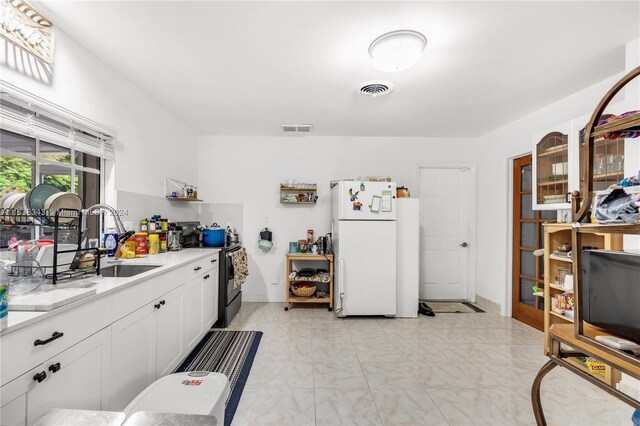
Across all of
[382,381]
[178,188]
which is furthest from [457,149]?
[178,188]

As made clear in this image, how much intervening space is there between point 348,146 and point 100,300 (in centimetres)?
357

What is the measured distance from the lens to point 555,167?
2521 mm

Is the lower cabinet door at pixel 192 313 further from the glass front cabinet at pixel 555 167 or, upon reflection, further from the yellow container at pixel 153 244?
the glass front cabinet at pixel 555 167

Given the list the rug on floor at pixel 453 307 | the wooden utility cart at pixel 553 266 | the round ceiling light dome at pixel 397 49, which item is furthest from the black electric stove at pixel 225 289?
the wooden utility cart at pixel 553 266

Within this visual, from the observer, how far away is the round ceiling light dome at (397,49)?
1838 mm

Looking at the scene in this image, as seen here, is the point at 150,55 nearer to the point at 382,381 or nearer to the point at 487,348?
the point at 382,381

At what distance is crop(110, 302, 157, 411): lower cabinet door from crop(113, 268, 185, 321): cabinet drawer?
42 mm

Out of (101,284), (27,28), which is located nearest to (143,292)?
(101,284)

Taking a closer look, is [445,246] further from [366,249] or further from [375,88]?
[375,88]

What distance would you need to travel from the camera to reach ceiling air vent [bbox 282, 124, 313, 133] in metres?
3.71

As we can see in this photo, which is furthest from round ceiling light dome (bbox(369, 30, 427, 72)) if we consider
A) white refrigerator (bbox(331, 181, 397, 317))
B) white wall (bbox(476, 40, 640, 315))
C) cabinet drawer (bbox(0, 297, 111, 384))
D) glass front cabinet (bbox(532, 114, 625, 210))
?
A: cabinet drawer (bbox(0, 297, 111, 384))

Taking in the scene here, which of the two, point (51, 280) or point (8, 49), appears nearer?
point (51, 280)

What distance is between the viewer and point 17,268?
1394mm

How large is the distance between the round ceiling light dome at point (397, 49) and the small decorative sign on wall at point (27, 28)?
81.9 inches
